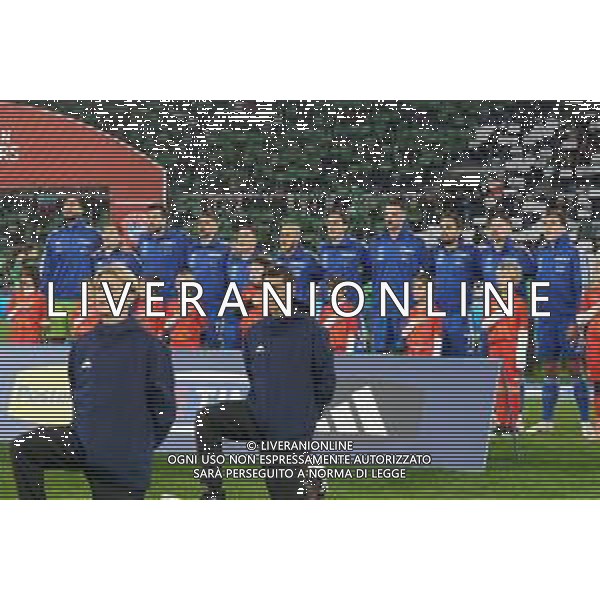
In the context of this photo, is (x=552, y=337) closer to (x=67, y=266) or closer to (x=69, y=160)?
(x=67, y=266)

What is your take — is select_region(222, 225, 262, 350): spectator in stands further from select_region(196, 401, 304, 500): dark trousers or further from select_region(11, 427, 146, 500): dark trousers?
select_region(11, 427, 146, 500): dark trousers

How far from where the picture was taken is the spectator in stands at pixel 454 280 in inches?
394

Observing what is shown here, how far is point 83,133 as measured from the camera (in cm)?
1000

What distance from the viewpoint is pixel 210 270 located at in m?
10.0

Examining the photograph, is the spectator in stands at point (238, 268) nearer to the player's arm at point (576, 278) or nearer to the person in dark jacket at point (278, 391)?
the person in dark jacket at point (278, 391)

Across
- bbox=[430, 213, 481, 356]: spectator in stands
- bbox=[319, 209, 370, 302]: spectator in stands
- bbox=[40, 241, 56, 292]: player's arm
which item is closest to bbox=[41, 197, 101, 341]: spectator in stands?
bbox=[40, 241, 56, 292]: player's arm

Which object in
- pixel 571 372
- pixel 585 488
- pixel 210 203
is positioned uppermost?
pixel 210 203

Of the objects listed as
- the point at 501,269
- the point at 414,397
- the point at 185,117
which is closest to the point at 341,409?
the point at 414,397

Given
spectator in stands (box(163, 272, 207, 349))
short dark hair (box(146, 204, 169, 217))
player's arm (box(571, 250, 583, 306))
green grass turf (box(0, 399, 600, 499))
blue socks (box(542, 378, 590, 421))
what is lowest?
green grass turf (box(0, 399, 600, 499))

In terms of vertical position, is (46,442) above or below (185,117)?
below

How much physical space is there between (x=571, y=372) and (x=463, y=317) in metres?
0.65

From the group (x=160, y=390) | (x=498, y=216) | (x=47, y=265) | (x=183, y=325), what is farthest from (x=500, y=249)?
(x=47, y=265)

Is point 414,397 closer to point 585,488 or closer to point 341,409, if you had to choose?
point 341,409

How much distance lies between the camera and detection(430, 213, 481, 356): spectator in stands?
10.0 metres
